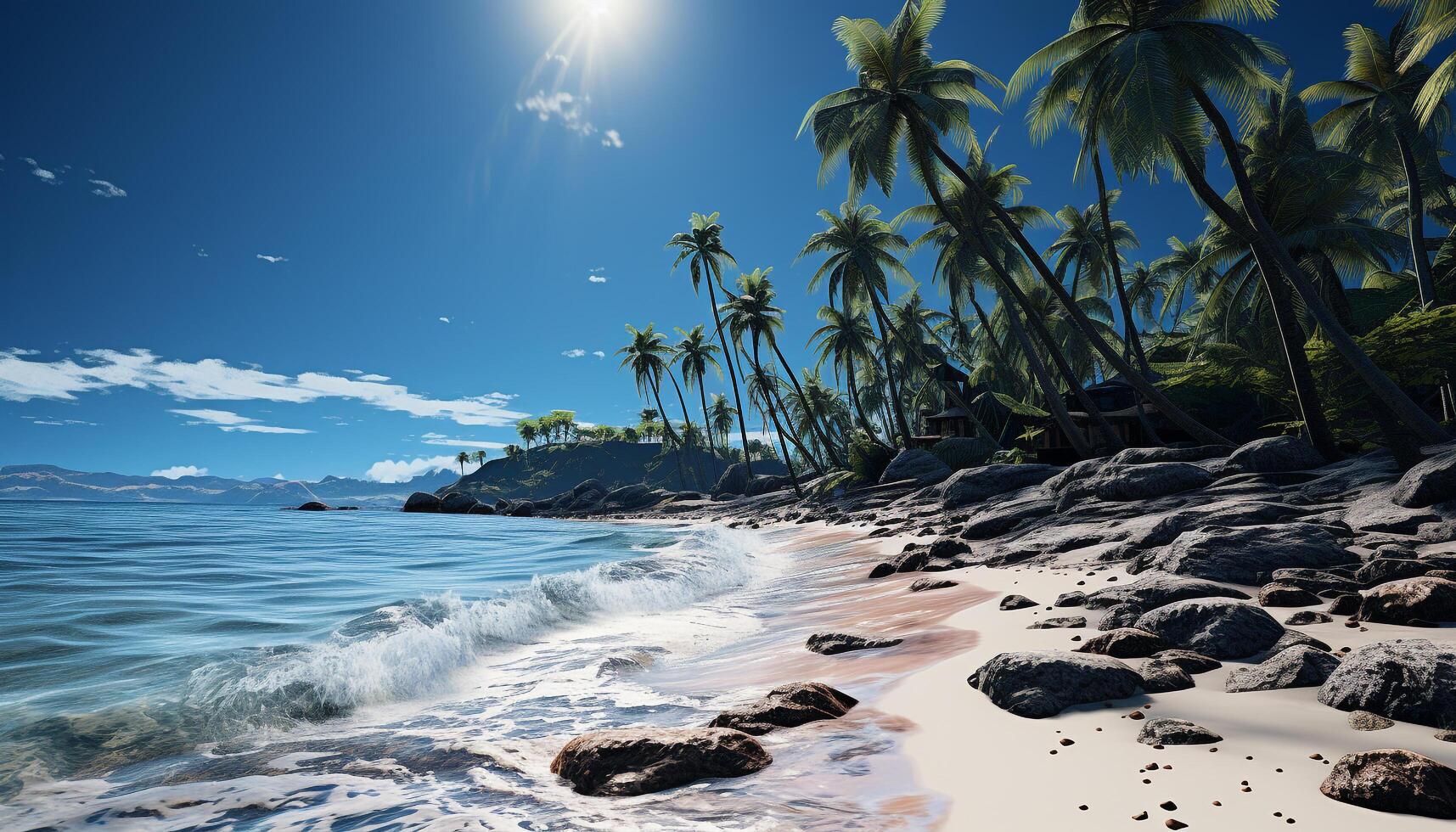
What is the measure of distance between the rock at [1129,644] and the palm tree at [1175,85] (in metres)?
11.0

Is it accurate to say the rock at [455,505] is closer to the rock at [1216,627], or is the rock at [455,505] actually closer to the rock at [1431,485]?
the rock at [1431,485]

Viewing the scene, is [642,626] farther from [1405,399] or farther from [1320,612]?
[1405,399]

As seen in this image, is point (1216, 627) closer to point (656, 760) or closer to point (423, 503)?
point (656, 760)

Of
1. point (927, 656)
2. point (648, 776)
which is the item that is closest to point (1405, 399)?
point (927, 656)

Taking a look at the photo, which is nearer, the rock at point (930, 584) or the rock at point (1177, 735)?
the rock at point (1177, 735)


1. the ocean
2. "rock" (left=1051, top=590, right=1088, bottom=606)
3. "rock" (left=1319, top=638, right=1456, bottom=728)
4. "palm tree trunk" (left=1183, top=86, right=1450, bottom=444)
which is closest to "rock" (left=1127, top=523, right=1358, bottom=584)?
"rock" (left=1051, top=590, right=1088, bottom=606)

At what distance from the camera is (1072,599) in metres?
6.00

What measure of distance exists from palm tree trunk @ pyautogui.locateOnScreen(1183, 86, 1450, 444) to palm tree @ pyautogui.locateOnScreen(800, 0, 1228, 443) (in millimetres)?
6144

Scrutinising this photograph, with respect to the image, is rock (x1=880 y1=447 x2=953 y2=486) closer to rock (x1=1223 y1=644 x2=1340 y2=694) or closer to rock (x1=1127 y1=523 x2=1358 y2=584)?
rock (x1=1127 y1=523 x2=1358 y2=584)

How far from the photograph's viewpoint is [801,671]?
521 cm

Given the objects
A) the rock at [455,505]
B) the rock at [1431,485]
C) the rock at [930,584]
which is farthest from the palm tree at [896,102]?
the rock at [455,505]

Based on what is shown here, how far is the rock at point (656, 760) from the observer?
318cm

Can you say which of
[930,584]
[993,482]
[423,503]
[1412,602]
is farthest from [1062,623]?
[423,503]

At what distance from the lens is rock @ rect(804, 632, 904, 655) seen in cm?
565
